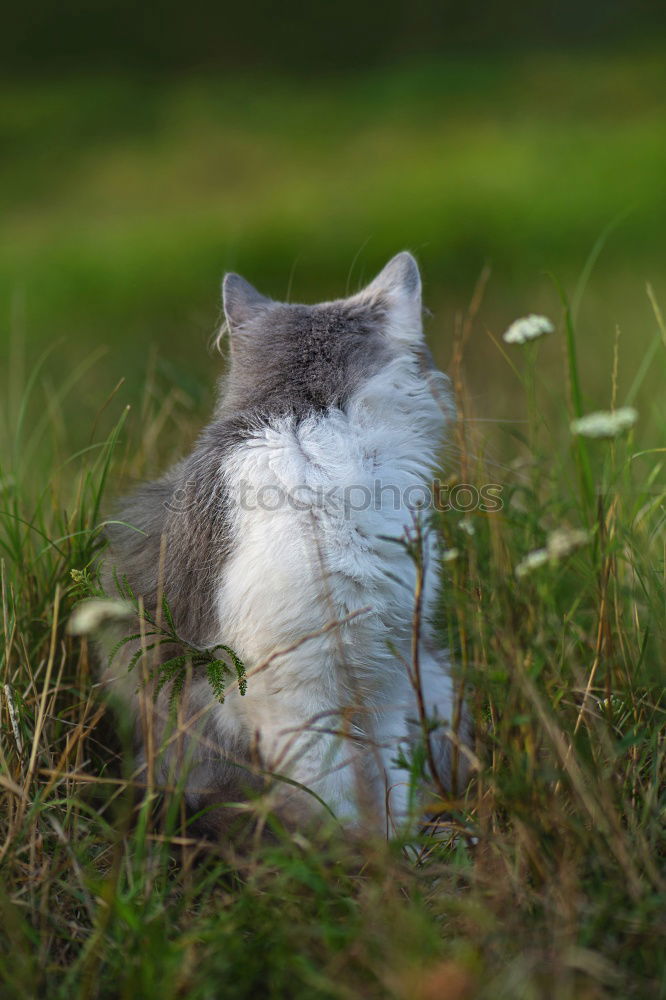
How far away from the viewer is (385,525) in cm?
215

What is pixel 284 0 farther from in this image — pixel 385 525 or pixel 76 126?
pixel 385 525

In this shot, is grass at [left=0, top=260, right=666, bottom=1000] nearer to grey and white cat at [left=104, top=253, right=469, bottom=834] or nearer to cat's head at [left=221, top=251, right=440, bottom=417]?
grey and white cat at [left=104, top=253, right=469, bottom=834]

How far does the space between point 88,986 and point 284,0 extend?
15.3m

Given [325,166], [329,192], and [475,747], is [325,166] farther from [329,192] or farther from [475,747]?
[475,747]

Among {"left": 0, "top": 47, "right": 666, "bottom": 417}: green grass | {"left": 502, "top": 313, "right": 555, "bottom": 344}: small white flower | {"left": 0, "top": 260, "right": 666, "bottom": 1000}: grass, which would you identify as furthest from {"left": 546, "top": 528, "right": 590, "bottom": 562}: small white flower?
{"left": 0, "top": 47, "right": 666, "bottom": 417}: green grass

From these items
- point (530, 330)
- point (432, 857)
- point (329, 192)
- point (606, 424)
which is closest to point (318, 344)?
point (530, 330)

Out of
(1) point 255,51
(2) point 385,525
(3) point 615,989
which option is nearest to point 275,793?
(2) point 385,525

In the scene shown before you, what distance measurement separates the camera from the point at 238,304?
2.71 m

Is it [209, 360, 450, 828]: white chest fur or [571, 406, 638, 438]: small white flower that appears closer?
[571, 406, 638, 438]: small white flower

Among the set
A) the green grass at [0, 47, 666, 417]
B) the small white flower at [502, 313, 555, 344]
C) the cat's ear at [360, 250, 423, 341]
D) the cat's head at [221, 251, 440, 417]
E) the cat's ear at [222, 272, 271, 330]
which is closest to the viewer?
the small white flower at [502, 313, 555, 344]

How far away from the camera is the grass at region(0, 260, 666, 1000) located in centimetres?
145

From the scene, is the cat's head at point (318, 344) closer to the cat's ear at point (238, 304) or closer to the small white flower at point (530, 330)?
the cat's ear at point (238, 304)

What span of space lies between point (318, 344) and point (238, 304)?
400 mm

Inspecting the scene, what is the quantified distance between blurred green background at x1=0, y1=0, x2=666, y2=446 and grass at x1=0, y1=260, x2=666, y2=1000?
2.45 m
